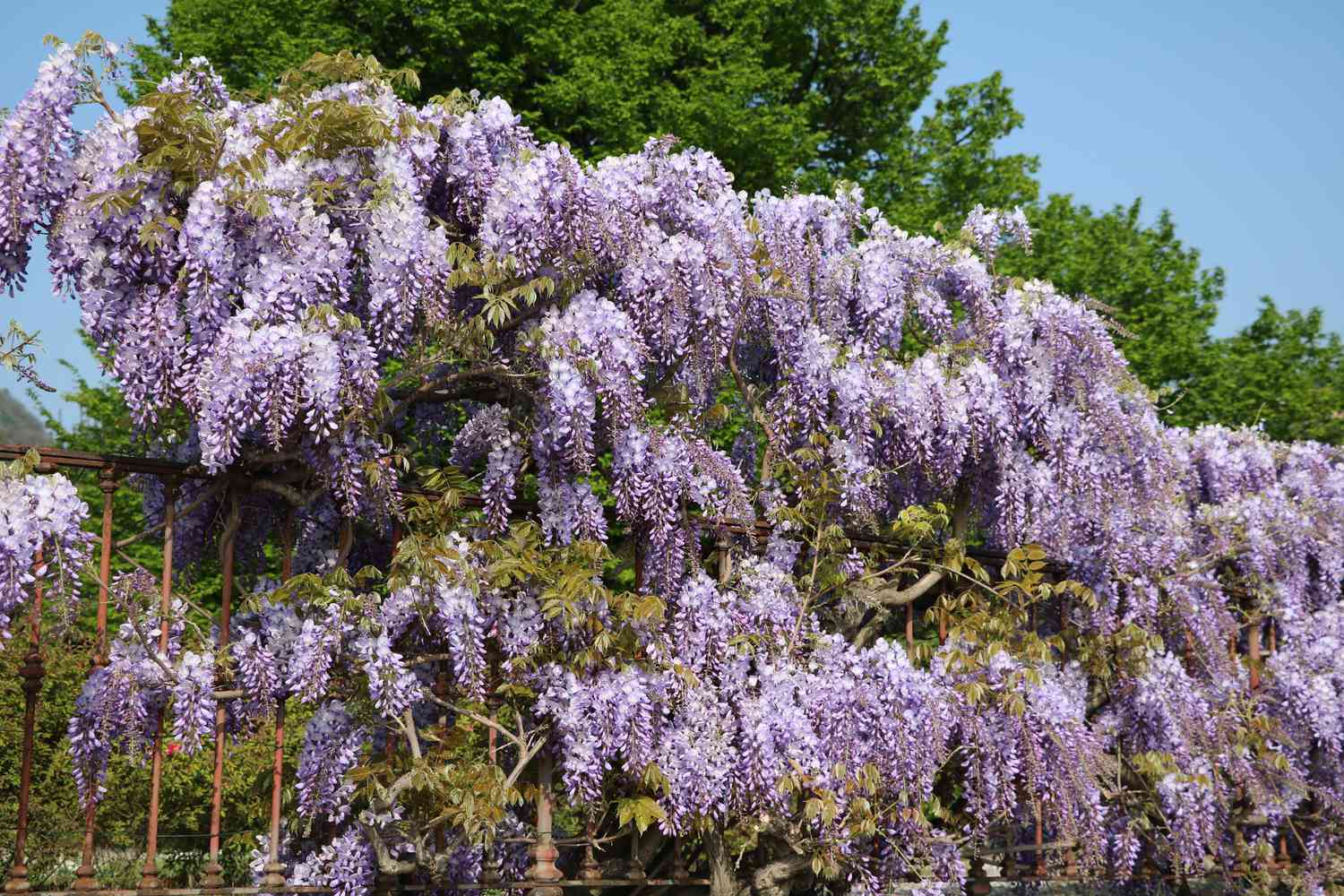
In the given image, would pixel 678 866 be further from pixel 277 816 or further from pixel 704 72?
pixel 704 72

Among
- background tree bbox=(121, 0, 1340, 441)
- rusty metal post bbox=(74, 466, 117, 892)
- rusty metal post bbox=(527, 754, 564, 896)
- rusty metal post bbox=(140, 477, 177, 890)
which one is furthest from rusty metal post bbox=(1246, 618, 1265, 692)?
rusty metal post bbox=(74, 466, 117, 892)

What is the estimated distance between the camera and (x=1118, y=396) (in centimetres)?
745

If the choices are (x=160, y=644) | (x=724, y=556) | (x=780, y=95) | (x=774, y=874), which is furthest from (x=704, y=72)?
(x=160, y=644)

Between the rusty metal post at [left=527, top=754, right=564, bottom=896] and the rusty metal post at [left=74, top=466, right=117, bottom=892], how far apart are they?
1615mm

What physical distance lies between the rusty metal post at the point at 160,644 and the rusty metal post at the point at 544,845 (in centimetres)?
140

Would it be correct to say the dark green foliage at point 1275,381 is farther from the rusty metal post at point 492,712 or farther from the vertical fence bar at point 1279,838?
the rusty metal post at point 492,712

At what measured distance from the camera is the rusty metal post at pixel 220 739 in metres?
4.71

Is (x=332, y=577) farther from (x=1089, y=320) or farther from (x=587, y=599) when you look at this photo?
(x=1089, y=320)

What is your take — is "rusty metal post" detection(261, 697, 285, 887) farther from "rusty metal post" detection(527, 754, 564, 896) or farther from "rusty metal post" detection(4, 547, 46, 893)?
"rusty metal post" detection(527, 754, 564, 896)

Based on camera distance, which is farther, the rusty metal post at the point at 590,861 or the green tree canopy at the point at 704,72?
the green tree canopy at the point at 704,72

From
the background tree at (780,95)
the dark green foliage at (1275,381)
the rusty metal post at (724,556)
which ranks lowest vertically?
the rusty metal post at (724,556)

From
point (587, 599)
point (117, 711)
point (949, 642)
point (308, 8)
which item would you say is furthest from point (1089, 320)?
point (308, 8)

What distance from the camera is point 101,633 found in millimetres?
4641

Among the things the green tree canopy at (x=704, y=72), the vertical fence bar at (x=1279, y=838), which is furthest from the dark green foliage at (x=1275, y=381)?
the vertical fence bar at (x=1279, y=838)
